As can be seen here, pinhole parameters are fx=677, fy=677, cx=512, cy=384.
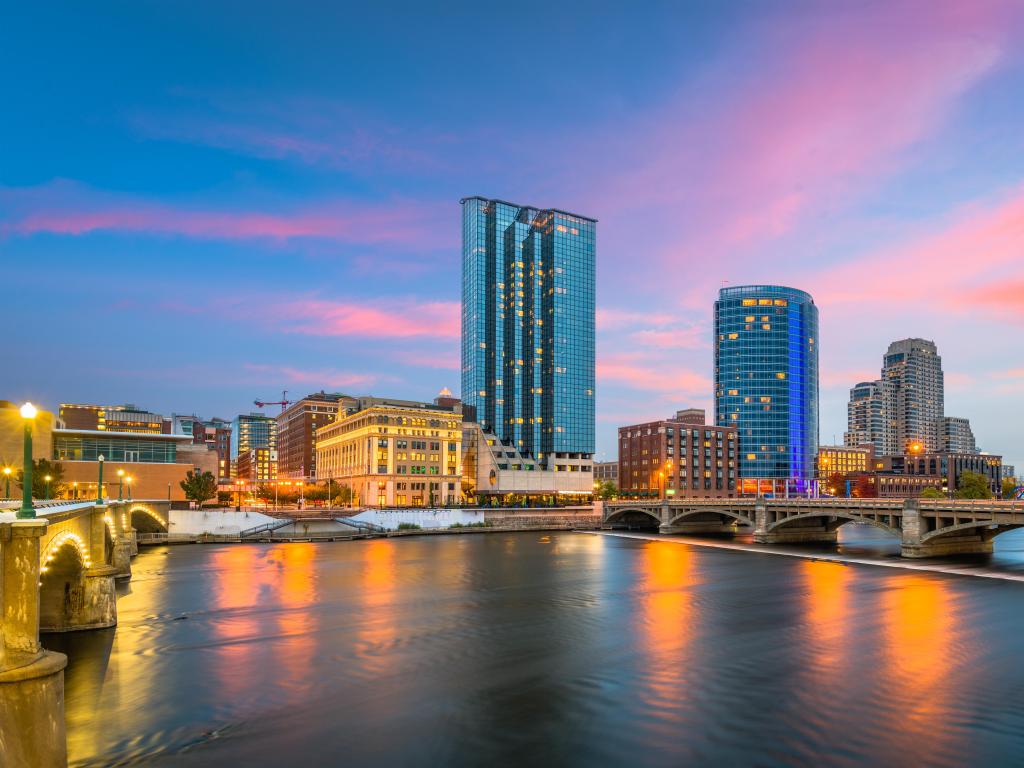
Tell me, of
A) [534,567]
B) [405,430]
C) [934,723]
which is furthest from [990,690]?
[405,430]

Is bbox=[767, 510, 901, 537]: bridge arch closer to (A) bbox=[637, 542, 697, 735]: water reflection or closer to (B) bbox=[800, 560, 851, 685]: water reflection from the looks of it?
(B) bbox=[800, 560, 851, 685]: water reflection

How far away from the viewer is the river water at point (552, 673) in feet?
85.8

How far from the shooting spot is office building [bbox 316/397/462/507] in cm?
17762

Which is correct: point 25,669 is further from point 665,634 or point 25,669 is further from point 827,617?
point 827,617

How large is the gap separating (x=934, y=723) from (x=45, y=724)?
32751 mm

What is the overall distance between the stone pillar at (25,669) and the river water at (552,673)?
5.45 m

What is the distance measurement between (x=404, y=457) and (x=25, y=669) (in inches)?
6404

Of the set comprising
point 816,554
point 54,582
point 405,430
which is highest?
point 405,430

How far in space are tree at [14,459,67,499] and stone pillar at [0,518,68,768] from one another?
9857 cm

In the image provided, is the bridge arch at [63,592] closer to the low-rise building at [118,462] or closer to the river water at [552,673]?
the river water at [552,673]

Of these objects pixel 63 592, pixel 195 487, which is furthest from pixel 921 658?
pixel 195 487

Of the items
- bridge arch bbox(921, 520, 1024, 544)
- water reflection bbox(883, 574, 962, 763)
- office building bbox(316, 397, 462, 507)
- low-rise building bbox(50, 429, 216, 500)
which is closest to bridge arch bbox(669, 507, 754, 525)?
bridge arch bbox(921, 520, 1024, 544)

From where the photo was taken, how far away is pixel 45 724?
66.2ft

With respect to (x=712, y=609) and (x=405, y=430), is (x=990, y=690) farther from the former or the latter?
(x=405, y=430)
